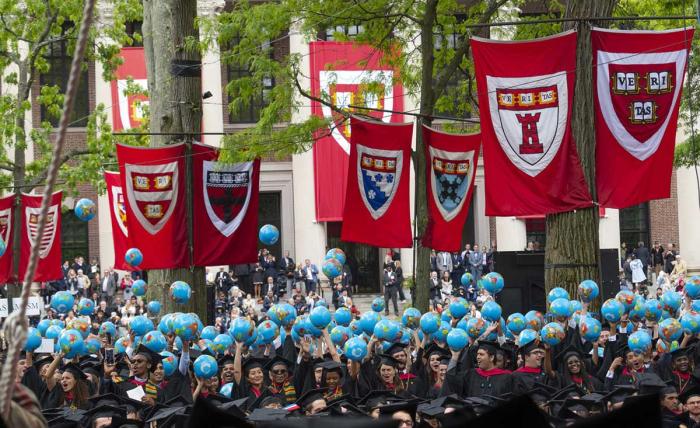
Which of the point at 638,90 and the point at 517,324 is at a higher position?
the point at 638,90

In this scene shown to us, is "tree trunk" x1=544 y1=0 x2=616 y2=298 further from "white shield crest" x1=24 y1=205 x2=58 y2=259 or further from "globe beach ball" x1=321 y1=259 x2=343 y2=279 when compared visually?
"white shield crest" x1=24 y1=205 x2=58 y2=259

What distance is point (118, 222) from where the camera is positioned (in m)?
18.1

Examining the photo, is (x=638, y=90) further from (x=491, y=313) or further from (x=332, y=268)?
(x=332, y=268)

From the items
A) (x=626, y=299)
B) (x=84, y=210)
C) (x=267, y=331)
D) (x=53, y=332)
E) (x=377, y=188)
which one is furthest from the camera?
(x=84, y=210)

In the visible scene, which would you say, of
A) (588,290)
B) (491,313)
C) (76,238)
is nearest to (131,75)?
(76,238)

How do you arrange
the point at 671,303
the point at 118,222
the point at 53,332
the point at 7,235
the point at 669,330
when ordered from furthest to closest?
the point at 7,235
the point at 118,222
the point at 671,303
the point at 53,332
the point at 669,330

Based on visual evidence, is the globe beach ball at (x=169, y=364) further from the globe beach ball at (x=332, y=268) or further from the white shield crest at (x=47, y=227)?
the white shield crest at (x=47, y=227)

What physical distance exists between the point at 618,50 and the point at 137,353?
19.8 ft

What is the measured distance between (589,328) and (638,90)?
263 centimetres

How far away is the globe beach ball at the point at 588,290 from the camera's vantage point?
1273 cm

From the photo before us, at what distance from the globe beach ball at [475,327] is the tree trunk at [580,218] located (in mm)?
1284

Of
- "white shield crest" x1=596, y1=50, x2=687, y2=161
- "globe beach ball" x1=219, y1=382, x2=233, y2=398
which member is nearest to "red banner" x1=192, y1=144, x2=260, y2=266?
"globe beach ball" x1=219, y1=382, x2=233, y2=398

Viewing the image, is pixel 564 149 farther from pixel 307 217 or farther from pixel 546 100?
pixel 307 217

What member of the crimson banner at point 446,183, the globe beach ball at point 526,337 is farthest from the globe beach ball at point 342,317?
the globe beach ball at point 526,337
